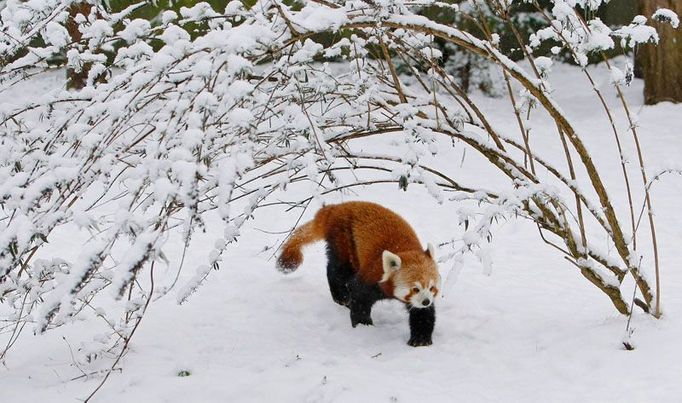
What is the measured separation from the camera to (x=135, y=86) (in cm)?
315

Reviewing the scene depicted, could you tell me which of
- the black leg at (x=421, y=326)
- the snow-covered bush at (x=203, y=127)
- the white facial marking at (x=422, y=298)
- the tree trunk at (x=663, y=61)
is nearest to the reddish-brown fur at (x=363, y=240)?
the white facial marking at (x=422, y=298)

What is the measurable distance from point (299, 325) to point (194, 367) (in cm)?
87

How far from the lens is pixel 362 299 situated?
16.6ft

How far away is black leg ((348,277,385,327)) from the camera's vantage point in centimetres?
506

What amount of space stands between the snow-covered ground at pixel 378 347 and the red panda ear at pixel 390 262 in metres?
0.46

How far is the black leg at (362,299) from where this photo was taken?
5062 millimetres

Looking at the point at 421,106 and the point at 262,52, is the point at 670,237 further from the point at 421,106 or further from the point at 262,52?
the point at 262,52

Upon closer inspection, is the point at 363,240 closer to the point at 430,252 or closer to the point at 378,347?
the point at 430,252

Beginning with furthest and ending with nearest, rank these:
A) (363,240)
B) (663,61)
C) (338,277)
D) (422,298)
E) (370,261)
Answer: (663,61) < (338,277) < (363,240) < (370,261) < (422,298)

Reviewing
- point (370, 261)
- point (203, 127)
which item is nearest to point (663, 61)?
point (370, 261)

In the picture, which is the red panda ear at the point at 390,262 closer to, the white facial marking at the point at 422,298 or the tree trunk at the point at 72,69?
the white facial marking at the point at 422,298

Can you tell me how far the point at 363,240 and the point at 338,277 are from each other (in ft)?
1.18

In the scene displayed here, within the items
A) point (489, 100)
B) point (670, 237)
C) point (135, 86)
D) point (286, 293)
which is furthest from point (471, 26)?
point (135, 86)

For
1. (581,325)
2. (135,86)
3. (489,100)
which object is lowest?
(489,100)
